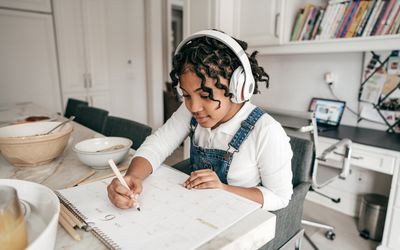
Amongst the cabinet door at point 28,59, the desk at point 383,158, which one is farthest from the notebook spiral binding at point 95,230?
the cabinet door at point 28,59

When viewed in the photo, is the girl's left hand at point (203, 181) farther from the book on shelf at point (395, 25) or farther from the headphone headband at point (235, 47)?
the book on shelf at point (395, 25)

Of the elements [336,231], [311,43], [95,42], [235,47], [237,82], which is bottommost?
[336,231]

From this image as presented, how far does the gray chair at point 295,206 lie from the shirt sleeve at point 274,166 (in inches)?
3.8

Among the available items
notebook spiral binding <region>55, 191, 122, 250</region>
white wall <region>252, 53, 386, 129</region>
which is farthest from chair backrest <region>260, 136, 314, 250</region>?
white wall <region>252, 53, 386, 129</region>

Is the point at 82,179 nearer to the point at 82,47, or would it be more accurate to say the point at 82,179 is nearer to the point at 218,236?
the point at 218,236

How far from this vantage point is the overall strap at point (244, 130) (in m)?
0.89

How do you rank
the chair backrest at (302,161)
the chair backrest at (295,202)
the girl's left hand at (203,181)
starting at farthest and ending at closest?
the chair backrest at (302,161), the chair backrest at (295,202), the girl's left hand at (203,181)

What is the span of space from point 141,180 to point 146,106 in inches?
128

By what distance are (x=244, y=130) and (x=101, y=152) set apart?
0.49 m

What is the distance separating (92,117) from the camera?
1787 millimetres

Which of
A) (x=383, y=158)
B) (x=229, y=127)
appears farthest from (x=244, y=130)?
(x=383, y=158)

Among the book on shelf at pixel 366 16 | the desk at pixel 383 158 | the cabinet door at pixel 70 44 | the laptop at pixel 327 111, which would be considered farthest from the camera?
the cabinet door at pixel 70 44

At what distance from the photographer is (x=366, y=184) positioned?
2064mm

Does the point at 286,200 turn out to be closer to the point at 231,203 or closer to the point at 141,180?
the point at 231,203
